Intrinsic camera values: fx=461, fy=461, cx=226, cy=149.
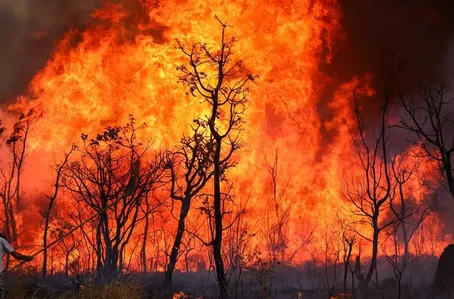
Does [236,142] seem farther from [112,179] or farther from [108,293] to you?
[108,293]

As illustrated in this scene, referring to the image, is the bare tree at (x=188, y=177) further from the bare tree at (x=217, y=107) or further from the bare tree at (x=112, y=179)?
the bare tree at (x=112, y=179)

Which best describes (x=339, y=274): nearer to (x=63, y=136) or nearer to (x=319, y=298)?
(x=319, y=298)

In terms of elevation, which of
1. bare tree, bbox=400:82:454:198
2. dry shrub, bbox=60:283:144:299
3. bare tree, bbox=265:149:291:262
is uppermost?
bare tree, bbox=400:82:454:198

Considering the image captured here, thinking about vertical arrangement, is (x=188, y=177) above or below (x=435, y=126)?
below

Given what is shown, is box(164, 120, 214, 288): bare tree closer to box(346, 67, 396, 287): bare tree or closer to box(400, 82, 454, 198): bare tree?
box(346, 67, 396, 287): bare tree

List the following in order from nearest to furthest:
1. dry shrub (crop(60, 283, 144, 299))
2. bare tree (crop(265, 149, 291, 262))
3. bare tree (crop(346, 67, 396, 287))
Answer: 1. dry shrub (crop(60, 283, 144, 299))
2. bare tree (crop(346, 67, 396, 287))
3. bare tree (crop(265, 149, 291, 262))

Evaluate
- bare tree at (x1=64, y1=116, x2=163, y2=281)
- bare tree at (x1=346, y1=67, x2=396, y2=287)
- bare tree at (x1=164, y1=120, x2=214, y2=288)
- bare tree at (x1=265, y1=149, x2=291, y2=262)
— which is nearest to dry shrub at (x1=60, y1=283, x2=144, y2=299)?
bare tree at (x1=164, y1=120, x2=214, y2=288)

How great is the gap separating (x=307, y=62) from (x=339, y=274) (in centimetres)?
1790

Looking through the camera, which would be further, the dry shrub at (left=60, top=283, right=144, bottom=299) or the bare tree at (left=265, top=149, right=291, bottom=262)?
the bare tree at (left=265, top=149, right=291, bottom=262)

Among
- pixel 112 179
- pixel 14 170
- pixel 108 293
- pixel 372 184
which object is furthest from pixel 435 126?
pixel 14 170

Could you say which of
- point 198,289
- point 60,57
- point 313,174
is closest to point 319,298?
point 198,289

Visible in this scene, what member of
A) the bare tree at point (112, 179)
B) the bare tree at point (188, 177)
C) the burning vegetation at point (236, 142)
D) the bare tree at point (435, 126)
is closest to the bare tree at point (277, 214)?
the burning vegetation at point (236, 142)

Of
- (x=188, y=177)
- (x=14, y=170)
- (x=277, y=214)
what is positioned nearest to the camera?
(x=188, y=177)

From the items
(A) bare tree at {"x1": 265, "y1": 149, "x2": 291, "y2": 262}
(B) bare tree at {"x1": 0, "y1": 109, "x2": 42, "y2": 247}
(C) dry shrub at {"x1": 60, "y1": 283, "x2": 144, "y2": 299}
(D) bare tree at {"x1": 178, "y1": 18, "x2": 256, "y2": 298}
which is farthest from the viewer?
(B) bare tree at {"x1": 0, "y1": 109, "x2": 42, "y2": 247}
